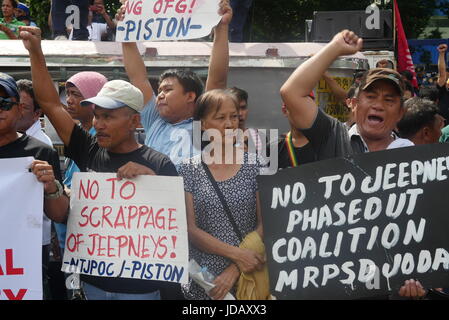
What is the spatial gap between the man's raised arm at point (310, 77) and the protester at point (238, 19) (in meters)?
4.40

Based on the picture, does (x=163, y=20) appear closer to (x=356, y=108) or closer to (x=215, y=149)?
(x=215, y=149)

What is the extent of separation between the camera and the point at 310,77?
383 cm

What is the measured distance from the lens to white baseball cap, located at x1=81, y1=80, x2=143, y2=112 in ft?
13.9

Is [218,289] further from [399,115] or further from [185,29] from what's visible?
[185,29]

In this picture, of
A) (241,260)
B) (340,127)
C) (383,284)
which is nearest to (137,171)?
(241,260)

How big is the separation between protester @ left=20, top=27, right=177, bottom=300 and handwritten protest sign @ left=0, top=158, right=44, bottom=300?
28cm

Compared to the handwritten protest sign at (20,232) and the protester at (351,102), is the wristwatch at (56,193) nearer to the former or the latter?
the handwritten protest sign at (20,232)

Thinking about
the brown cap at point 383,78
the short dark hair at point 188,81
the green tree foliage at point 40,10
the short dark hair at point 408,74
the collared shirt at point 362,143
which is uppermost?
the green tree foliage at point 40,10

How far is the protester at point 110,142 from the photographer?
4.09 m

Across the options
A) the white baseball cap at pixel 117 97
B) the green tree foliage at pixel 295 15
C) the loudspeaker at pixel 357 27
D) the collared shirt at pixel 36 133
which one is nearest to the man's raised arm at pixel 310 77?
the white baseball cap at pixel 117 97

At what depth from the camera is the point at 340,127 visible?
3967 mm

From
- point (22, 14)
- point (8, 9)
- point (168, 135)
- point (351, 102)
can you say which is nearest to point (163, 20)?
point (168, 135)

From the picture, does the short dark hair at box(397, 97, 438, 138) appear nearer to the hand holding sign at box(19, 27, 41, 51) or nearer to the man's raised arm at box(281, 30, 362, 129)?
the man's raised arm at box(281, 30, 362, 129)

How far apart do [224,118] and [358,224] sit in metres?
0.86
